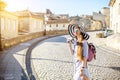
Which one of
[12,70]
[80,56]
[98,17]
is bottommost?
[12,70]

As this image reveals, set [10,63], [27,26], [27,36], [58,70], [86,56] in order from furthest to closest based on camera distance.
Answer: [27,26] → [27,36] → [10,63] → [58,70] → [86,56]

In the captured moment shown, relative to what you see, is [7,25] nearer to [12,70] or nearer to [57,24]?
[12,70]

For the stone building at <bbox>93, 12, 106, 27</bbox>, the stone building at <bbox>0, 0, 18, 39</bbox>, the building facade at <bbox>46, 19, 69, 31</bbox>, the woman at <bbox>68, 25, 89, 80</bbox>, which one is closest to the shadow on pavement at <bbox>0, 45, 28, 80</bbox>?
the woman at <bbox>68, 25, 89, 80</bbox>

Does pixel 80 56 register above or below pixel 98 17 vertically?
below

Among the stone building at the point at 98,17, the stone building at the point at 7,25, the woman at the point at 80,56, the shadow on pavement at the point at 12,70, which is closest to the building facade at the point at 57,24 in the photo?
the stone building at the point at 98,17

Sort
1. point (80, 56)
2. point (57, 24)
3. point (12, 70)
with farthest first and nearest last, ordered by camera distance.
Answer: point (57, 24), point (12, 70), point (80, 56)

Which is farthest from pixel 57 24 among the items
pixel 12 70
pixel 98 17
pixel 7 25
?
pixel 12 70

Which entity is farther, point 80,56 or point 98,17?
point 98,17

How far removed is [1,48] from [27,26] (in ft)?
86.6

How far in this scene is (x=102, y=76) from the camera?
11469 millimetres

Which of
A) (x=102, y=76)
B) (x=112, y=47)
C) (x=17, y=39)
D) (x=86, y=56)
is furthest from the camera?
(x=17, y=39)

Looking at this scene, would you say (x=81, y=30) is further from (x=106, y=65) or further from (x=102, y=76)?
(x=106, y=65)

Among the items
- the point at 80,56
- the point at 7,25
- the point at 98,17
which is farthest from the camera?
the point at 98,17

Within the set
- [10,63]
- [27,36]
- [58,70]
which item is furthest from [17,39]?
[58,70]
